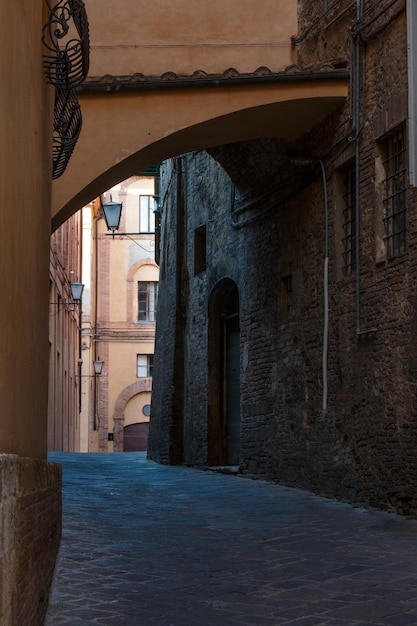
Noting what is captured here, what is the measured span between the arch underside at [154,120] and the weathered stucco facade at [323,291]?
1.93 feet

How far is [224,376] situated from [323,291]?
5.32 m

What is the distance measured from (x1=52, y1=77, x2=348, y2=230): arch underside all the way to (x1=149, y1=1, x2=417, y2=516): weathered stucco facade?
1.93 feet

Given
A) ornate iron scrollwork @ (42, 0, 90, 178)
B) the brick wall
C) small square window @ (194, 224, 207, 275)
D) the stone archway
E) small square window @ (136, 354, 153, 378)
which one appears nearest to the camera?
the brick wall

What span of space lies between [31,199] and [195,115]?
6.66m

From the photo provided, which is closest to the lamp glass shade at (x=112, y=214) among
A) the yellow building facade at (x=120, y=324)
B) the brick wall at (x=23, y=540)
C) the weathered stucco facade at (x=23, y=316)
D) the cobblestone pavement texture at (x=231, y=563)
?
the cobblestone pavement texture at (x=231, y=563)

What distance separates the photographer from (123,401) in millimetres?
38344

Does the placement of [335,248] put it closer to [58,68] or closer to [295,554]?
[295,554]

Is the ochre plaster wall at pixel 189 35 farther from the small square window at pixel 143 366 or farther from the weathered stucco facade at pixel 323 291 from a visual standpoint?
the small square window at pixel 143 366

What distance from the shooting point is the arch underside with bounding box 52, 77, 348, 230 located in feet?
35.5

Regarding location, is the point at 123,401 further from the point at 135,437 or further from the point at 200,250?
the point at 200,250

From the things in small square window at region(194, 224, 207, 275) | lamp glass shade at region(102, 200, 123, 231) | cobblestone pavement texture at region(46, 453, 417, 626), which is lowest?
cobblestone pavement texture at region(46, 453, 417, 626)

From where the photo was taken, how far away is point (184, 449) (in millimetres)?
18188

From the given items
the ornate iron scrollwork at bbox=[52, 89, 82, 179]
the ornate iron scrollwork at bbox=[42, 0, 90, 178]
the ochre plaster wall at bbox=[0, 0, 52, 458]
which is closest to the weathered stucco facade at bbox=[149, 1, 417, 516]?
the ornate iron scrollwork at bbox=[52, 89, 82, 179]

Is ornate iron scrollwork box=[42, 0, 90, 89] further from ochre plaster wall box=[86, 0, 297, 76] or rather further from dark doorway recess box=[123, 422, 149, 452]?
dark doorway recess box=[123, 422, 149, 452]
